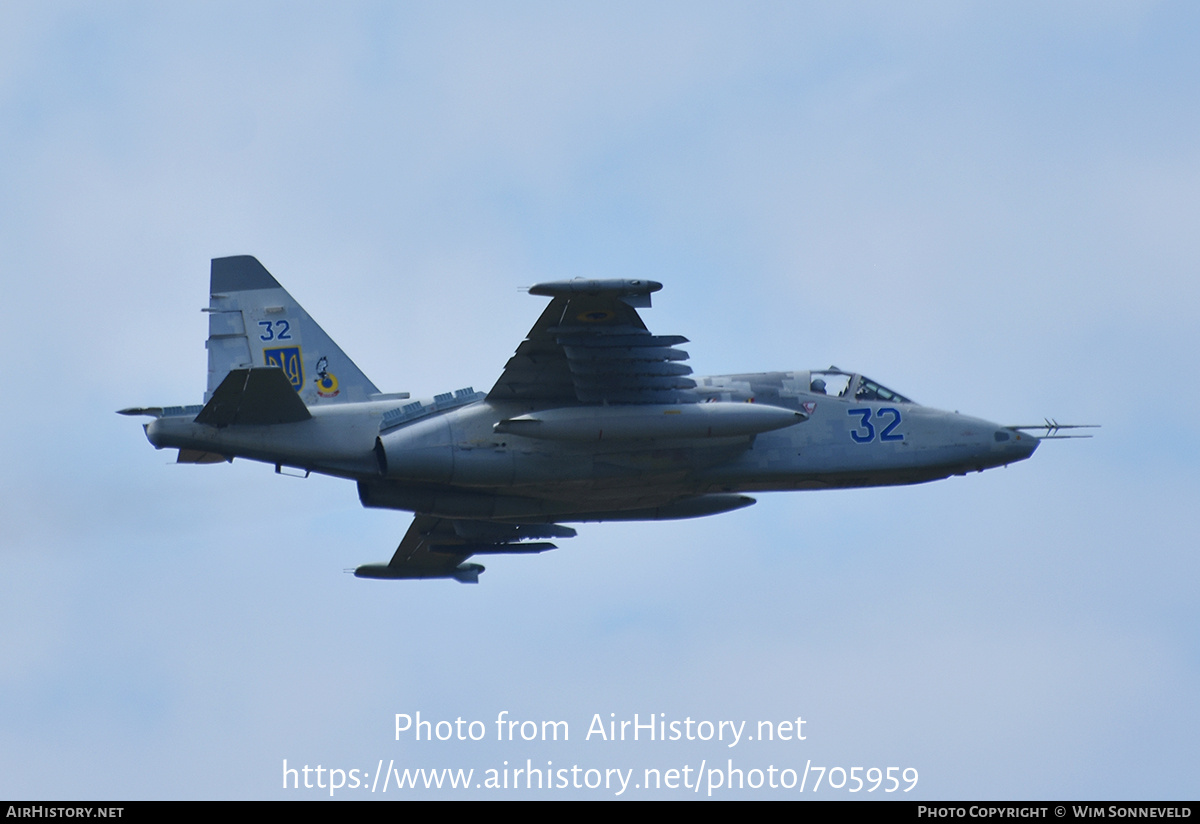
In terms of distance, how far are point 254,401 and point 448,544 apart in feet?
26.8

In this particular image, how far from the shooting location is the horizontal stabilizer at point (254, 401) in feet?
93.1

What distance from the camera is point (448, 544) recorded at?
35.7 meters

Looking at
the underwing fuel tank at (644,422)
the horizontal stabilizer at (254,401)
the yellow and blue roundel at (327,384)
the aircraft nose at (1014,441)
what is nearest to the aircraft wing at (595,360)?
the underwing fuel tank at (644,422)

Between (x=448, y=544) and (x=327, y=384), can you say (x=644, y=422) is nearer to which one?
(x=327, y=384)

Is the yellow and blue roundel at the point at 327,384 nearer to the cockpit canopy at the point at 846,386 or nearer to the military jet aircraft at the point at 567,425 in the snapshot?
the military jet aircraft at the point at 567,425

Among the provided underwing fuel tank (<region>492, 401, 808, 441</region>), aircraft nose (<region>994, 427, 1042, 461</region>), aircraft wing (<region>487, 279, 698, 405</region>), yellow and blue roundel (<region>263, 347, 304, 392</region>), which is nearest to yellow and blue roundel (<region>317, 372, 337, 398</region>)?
yellow and blue roundel (<region>263, 347, 304, 392</region>)

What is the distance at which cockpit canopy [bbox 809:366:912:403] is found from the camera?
31812mm

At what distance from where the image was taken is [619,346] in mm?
28688

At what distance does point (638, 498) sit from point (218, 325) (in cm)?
915

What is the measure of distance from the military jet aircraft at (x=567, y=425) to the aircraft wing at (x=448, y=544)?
4.19 ft

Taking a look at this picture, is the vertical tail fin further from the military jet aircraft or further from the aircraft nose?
the aircraft nose

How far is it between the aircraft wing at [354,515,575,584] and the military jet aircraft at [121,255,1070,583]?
1.28 metres
